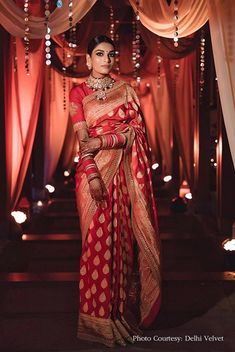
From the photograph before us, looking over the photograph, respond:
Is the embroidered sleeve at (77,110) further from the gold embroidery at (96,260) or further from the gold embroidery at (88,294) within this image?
the gold embroidery at (88,294)

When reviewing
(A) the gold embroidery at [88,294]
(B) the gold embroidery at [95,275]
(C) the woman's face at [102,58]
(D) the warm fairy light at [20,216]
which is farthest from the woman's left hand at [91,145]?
(D) the warm fairy light at [20,216]

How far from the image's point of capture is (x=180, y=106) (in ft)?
21.5

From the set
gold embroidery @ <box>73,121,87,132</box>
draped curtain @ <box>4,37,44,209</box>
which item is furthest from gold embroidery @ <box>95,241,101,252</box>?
draped curtain @ <box>4,37,44,209</box>

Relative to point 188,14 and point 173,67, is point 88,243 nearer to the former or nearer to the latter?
point 188,14

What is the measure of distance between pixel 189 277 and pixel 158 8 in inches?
74.4

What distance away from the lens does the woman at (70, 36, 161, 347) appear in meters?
2.89

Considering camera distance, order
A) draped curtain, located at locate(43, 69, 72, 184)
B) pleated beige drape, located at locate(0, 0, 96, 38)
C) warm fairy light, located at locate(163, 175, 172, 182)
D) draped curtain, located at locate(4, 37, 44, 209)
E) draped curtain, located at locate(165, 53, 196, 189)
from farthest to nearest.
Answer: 1. warm fairy light, located at locate(163, 175, 172, 182)
2. draped curtain, located at locate(43, 69, 72, 184)
3. draped curtain, located at locate(165, 53, 196, 189)
4. draped curtain, located at locate(4, 37, 44, 209)
5. pleated beige drape, located at locate(0, 0, 96, 38)

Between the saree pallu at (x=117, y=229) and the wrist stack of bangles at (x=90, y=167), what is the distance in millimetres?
85

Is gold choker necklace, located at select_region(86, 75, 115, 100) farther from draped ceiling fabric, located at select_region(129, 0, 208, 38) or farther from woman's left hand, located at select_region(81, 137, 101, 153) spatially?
draped ceiling fabric, located at select_region(129, 0, 208, 38)

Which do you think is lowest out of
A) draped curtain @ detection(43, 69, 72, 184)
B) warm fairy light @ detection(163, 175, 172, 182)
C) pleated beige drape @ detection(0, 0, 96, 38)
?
pleated beige drape @ detection(0, 0, 96, 38)

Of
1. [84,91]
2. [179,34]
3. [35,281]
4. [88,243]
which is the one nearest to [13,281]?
[35,281]

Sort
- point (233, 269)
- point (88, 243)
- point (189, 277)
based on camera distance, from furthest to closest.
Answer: point (233, 269) < point (189, 277) < point (88, 243)

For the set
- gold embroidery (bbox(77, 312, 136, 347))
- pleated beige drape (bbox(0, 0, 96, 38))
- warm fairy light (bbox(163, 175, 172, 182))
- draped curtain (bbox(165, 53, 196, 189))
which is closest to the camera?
gold embroidery (bbox(77, 312, 136, 347))

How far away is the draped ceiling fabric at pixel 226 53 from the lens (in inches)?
108
